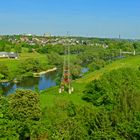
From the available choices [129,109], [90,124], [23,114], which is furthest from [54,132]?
[23,114]

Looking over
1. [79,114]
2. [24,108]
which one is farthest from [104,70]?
[79,114]

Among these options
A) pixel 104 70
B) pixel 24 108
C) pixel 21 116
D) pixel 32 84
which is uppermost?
pixel 24 108

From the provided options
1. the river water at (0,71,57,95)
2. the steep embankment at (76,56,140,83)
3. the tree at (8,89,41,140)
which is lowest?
the river water at (0,71,57,95)

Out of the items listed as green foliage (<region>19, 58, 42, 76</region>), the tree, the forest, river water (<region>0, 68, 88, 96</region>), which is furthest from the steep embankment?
the tree

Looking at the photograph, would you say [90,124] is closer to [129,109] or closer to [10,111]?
[129,109]

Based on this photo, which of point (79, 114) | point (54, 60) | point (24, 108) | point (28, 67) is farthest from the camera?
point (54, 60)

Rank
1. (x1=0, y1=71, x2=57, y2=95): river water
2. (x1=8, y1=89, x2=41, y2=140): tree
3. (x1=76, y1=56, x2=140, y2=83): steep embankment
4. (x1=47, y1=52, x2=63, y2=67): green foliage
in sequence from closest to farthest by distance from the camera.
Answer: (x1=8, y1=89, x2=41, y2=140): tree
(x1=76, y1=56, x2=140, y2=83): steep embankment
(x1=0, y1=71, x2=57, y2=95): river water
(x1=47, y1=52, x2=63, y2=67): green foliage

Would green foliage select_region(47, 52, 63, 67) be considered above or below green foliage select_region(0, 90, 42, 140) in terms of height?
below

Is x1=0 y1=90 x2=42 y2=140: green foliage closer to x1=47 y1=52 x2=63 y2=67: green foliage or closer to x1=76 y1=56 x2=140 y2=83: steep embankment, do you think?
x1=76 y1=56 x2=140 y2=83: steep embankment

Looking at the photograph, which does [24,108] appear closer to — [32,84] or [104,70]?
[32,84]
